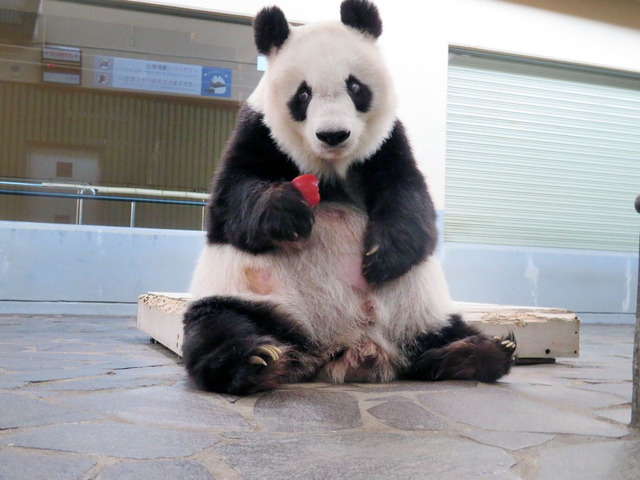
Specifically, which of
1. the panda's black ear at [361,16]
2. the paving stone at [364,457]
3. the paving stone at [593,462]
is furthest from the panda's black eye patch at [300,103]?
the paving stone at [593,462]

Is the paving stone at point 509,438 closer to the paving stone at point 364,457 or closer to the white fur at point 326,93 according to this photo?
the paving stone at point 364,457

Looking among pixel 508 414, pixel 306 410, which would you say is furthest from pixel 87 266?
pixel 508 414

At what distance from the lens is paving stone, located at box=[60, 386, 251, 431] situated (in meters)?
1.87

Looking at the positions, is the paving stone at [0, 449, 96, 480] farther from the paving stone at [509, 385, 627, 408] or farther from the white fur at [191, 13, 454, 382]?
the paving stone at [509, 385, 627, 408]

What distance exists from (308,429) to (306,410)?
21 centimetres

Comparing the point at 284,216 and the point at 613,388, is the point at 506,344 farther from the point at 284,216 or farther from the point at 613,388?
the point at 284,216

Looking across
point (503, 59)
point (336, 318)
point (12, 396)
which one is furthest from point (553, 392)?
point (503, 59)

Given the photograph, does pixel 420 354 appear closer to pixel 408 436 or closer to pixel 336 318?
pixel 336 318

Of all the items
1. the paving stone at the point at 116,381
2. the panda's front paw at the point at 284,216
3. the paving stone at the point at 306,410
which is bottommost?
the paving stone at the point at 116,381

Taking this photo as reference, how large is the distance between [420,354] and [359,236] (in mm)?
534

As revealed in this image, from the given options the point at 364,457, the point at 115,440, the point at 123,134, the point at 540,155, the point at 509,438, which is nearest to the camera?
the point at 364,457

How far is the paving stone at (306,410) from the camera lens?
1865mm

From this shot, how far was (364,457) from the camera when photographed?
5.07 feet

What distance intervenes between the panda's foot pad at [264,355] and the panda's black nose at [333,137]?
72 cm
